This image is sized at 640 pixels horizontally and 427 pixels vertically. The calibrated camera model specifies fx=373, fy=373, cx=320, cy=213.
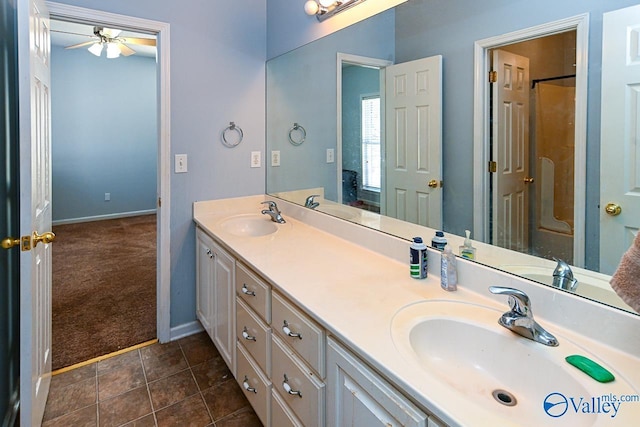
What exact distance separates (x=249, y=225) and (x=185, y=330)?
32.2 inches

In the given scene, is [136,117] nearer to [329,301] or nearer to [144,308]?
[144,308]

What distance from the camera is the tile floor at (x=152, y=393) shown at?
171 centimetres

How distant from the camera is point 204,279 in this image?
2.25 meters

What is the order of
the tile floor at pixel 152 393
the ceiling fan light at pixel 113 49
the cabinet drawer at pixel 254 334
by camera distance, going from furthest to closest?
the ceiling fan light at pixel 113 49 < the tile floor at pixel 152 393 < the cabinet drawer at pixel 254 334

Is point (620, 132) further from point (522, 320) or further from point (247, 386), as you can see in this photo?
point (247, 386)

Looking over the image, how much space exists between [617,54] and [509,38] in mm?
338

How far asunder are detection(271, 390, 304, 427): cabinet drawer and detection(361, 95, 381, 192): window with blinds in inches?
40.6

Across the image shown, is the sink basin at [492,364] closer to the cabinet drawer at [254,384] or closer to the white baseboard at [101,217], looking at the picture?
the cabinet drawer at [254,384]

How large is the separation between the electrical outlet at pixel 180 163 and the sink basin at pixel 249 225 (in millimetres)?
419

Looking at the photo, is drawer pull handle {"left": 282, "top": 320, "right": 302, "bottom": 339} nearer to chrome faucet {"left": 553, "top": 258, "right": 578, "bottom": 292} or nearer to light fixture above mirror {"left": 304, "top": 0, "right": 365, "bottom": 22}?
chrome faucet {"left": 553, "top": 258, "right": 578, "bottom": 292}

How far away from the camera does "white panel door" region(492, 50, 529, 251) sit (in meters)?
1.23

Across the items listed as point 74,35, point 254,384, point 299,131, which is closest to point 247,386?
point 254,384

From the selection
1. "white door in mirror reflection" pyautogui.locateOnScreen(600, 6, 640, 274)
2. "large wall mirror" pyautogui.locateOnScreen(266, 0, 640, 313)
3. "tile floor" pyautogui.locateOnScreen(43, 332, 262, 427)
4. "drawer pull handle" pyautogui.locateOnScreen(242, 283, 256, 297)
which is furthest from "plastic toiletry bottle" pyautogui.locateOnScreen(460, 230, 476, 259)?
"tile floor" pyautogui.locateOnScreen(43, 332, 262, 427)

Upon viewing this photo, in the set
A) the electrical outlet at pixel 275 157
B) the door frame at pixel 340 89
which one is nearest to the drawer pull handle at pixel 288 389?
the door frame at pixel 340 89
